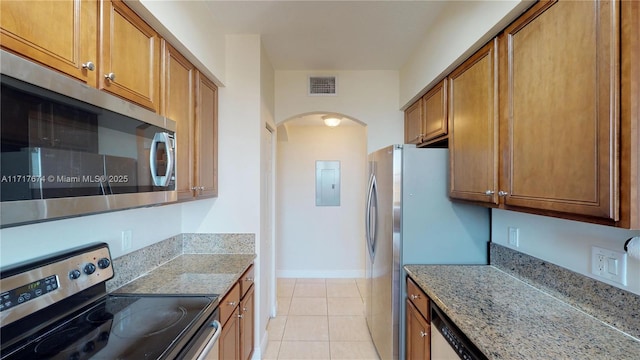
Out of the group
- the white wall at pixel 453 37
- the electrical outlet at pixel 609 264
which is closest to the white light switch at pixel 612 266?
the electrical outlet at pixel 609 264

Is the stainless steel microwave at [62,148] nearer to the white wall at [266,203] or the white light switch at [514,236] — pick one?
the white wall at [266,203]

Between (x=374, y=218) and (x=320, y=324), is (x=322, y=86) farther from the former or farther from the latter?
(x=320, y=324)

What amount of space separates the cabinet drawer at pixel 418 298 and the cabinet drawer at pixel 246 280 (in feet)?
3.69

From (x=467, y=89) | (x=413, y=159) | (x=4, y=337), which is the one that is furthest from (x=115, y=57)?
(x=467, y=89)

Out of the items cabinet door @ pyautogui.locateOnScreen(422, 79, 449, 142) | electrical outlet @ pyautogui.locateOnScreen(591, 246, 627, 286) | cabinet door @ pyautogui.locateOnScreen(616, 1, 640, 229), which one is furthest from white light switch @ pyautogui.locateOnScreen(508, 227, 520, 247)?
cabinet door @ pyautogui.locateOnScreen(616, 1, 640, 229)

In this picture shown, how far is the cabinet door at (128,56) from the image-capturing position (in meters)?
1.10

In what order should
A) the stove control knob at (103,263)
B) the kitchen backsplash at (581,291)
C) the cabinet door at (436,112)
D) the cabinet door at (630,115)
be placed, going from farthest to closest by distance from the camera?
the cabinet door at (436,112), the stove control knob at (103,263), the kitchen backsplash at (581,291), the cabinet door at (630,115)

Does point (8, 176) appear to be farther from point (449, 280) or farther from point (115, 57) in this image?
point (449, 280)

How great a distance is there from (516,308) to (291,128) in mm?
3735

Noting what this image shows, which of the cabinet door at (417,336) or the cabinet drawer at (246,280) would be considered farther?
the cabinet drawer at (246,280)

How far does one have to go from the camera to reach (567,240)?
1362 millimetres

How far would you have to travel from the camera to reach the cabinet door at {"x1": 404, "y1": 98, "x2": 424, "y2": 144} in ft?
8.35

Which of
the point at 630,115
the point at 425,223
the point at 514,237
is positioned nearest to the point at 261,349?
the point at 425,223

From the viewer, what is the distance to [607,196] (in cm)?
90
